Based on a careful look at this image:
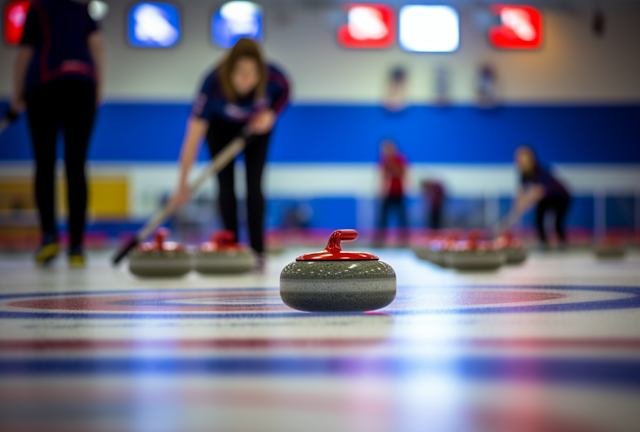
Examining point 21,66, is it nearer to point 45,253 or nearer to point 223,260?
point 45,253

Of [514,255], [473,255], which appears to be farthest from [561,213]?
[473,255]

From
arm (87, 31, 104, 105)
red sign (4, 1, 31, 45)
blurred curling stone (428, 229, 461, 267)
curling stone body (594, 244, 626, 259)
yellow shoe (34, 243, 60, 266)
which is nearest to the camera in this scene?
blurred curling stone (428, 229, 461, 267)

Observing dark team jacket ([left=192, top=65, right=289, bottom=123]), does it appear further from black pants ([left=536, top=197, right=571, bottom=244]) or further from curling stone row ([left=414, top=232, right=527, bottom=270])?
black pants ([left=536, top=197, right=571, bottom=244])

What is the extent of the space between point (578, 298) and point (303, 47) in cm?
988

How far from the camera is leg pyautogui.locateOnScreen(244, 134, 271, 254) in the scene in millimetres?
2939

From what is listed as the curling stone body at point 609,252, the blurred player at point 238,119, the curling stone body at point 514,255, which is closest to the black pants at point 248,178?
the blurred player at point 238,119

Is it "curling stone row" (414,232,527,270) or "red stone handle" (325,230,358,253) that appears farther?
"curling stone row" (414,232,527,270)

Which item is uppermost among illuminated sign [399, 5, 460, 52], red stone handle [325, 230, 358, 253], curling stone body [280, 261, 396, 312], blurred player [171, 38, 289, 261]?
illuminated sign [399, 5, 460, 52]

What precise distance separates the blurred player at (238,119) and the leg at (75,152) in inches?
20.3

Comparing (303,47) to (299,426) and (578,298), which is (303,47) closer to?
(578,298)

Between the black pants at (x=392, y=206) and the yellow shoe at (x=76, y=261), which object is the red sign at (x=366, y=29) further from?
the yellow shoe at (x=76, y=261)

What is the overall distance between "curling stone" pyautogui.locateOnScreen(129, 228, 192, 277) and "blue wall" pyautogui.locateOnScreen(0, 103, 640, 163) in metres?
8.39

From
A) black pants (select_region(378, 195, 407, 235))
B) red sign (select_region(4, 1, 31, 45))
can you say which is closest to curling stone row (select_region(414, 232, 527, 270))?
black pants (select_region(378, 195, 407, 235))

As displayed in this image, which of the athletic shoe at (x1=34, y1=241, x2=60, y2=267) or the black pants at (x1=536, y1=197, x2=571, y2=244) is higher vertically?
the athletic shoe at (x1=34, y1=241, x2=60, y2=267)
